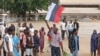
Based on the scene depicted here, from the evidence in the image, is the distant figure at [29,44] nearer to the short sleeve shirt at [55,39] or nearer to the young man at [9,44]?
the short sleeve shirt at [55,39]

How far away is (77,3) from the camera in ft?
237

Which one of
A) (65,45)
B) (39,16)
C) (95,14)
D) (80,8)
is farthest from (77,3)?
(65,45)

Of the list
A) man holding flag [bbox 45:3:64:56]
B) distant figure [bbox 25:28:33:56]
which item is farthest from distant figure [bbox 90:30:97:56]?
distant figure [bbox 25:28:33:56]

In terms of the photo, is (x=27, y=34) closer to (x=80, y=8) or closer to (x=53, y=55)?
(x=53, y=55)

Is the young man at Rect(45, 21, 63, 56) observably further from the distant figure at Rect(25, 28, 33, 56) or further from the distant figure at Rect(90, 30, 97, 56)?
the distant figure at Rect(90, 30, 97, 56)

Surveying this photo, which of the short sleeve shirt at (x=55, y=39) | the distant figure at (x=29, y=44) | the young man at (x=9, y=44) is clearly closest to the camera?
the young man at (x=9, y=44)

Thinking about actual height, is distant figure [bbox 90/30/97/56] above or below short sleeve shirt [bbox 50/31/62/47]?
below

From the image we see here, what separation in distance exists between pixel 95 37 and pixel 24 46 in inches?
111

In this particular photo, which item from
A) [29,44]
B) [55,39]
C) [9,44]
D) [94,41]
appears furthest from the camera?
[94,41]

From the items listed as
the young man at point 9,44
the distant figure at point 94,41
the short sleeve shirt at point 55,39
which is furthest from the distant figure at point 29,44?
the young man at point 9,44

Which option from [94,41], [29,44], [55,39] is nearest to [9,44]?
[29,44]

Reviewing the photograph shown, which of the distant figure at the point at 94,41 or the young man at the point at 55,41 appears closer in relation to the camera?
the young man at the point at 55,41

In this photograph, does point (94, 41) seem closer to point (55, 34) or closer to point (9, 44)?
point (55, 34)

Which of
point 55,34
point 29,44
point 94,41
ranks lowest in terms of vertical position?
point 94,41
